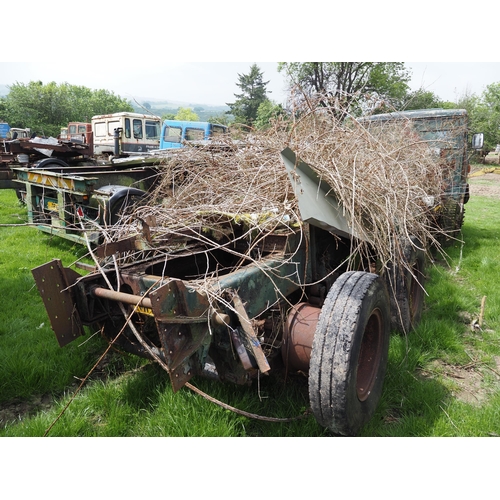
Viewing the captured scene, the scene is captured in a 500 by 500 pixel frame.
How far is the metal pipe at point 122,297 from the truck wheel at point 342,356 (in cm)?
98

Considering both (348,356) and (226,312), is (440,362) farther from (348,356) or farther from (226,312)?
(226,312)

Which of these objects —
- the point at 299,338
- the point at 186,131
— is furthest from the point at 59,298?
the point at 186,131

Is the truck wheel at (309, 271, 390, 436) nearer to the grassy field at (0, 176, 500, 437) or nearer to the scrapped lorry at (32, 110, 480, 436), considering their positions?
the scrapped lorry at (32, 110, 480, 436)

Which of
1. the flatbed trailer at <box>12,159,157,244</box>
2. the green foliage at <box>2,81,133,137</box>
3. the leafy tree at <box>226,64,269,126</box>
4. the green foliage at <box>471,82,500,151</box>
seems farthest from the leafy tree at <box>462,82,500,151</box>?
the green foliage at <box>2,81,133,137</box>

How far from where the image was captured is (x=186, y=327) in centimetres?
218

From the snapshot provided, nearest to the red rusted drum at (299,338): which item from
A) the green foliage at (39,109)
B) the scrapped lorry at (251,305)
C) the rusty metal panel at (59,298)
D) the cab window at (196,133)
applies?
the scrapped lorry at (251,305)

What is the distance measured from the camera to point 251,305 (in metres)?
2.46

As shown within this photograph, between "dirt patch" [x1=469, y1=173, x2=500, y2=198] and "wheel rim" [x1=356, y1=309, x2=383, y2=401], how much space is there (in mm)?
15371

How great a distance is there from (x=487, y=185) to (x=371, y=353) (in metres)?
19.9

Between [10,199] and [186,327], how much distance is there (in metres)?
12.3

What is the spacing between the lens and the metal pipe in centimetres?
A: 211

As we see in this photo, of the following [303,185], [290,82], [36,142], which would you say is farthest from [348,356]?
[36,142]

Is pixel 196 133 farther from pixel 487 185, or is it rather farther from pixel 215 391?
pixel 487 185

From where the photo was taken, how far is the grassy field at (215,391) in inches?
103
